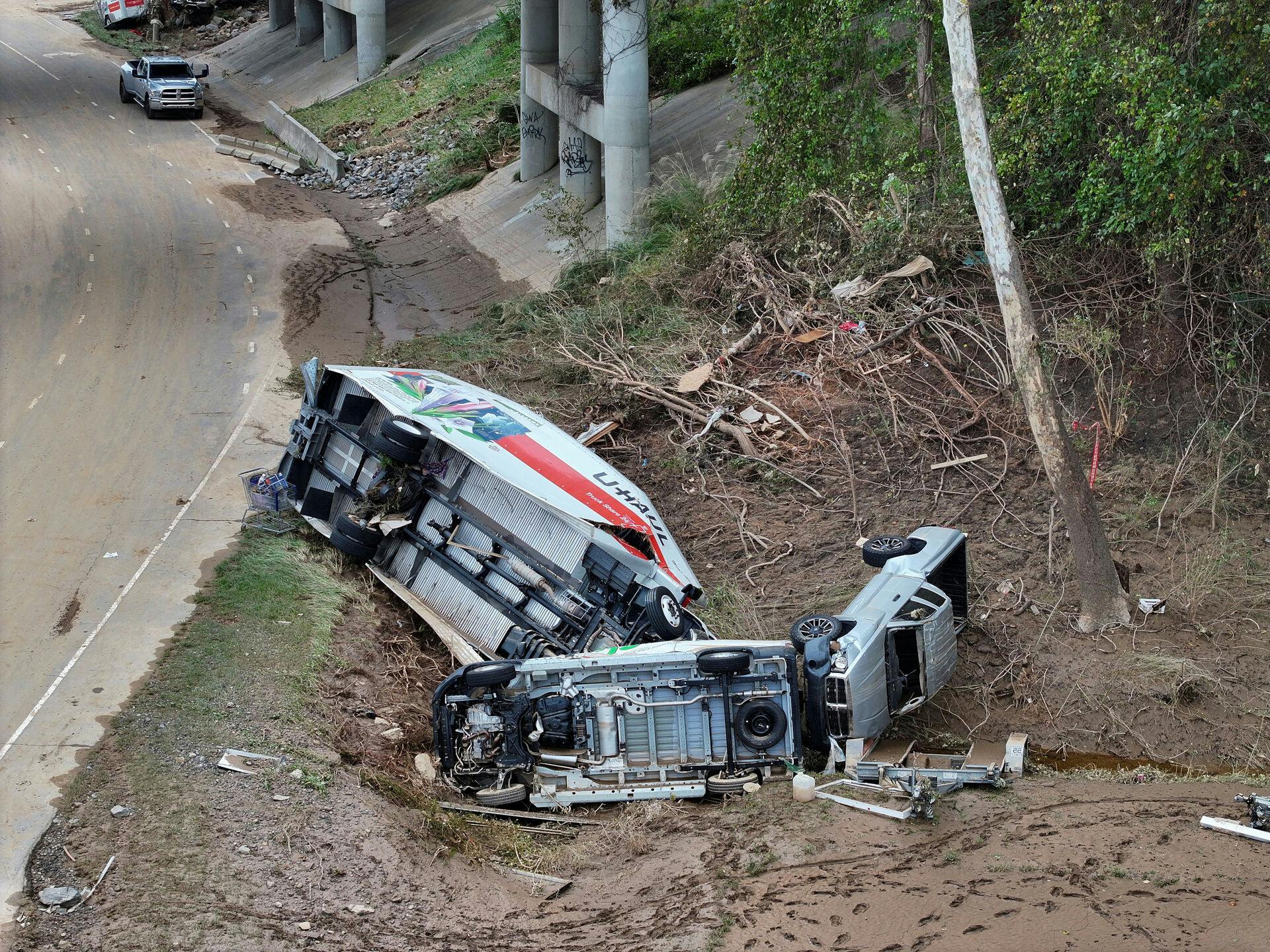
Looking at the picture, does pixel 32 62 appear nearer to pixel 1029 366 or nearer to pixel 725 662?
pixel 1029 366

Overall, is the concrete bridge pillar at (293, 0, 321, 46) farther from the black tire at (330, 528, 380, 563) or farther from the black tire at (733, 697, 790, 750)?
the black tire at (733, 697, 790, 750)

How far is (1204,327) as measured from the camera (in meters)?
13.8

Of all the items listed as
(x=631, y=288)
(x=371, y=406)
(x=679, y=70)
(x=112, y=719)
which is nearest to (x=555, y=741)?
(x=112, y=719)

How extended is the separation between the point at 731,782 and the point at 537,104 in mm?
20711

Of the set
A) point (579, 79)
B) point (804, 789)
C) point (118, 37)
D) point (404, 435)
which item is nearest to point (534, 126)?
point (579, 79)

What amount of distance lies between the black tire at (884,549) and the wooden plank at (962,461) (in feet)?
9.02

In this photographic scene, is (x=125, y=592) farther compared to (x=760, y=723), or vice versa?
(x=125, y=592)

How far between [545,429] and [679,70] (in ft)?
55.5

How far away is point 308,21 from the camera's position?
42.4 meters

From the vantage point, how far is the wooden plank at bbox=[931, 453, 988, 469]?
44.2ft

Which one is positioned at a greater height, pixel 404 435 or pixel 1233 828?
pixel 404 435

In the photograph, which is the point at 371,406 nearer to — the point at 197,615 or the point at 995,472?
the point at 197,615

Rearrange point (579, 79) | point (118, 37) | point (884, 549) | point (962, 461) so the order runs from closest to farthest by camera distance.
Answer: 1. point (884, 549)
2. point (962, 461)
3. point (579, 79)
4. point (118, 37)

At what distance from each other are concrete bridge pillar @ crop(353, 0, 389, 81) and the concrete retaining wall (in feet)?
9.63
